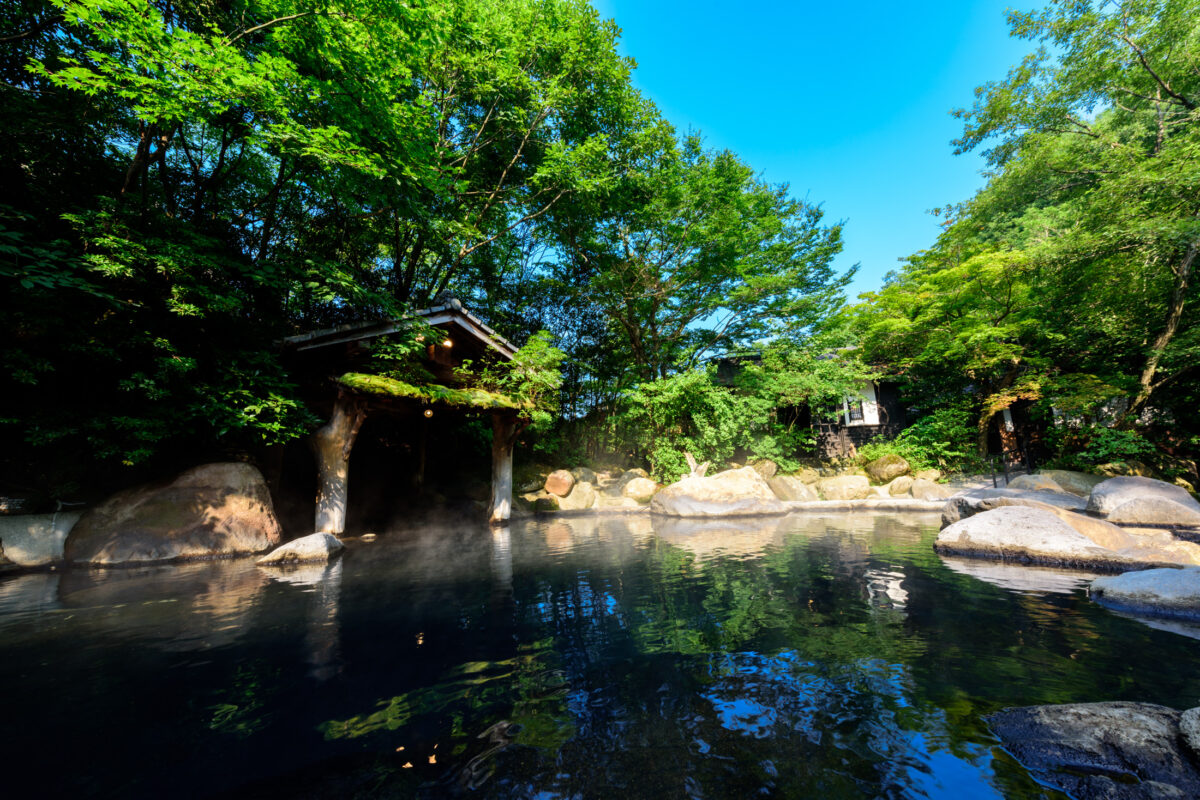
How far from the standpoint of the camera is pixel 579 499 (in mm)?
14945

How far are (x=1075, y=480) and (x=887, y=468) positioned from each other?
511cm

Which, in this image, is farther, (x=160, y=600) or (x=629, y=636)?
(x=160, y=600)

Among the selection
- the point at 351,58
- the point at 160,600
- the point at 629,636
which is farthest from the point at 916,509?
the point at 351,58

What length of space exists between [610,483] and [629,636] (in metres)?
12.9

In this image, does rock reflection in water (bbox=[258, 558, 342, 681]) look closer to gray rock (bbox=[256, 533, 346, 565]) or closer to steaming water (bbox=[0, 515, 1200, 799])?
steaming water (bbox=[0, 515, 1200, 799])

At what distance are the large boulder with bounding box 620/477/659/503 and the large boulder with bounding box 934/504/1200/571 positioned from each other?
30.4 feet

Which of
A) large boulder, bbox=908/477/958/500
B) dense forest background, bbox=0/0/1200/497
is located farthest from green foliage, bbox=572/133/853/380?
large boulder, bbox=908/477/958/500

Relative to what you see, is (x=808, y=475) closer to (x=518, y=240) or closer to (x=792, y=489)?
(x=792, y=489)

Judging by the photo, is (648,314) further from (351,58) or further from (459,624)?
(459,624)

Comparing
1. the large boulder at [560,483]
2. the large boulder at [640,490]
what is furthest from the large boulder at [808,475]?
the large boulder at [560,483]

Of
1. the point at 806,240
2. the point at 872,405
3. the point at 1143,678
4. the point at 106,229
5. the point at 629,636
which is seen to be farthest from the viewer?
the point at 872,405

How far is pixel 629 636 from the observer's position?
3783 millimetres

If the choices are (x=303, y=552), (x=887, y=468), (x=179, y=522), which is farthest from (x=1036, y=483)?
(x=179, y=522)

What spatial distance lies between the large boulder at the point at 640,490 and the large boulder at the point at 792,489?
4.66 meters
